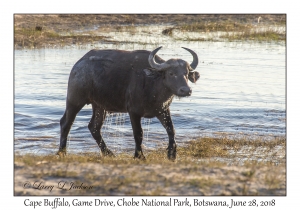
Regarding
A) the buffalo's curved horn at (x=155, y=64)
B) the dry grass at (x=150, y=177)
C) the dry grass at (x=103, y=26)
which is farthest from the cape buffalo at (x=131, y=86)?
the dry grass at (x=103, y=26)

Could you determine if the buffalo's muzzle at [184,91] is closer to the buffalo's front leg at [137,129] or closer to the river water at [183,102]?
the buffalo's front leg at [137,129]

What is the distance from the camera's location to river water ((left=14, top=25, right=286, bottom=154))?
12825mm

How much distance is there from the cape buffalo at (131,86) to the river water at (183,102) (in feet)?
5.10

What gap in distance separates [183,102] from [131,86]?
6.74 metres

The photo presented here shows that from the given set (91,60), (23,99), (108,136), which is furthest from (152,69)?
(23,99)

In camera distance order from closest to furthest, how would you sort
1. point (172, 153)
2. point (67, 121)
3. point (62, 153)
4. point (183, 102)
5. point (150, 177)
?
point (150, 177) < point (172, 153) < point (62, 153) < point (67, 121) < point (183, 102)

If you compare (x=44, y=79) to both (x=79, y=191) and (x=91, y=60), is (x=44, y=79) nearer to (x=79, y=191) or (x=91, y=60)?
(x=91, y=60)

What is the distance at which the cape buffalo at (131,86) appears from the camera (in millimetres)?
9344

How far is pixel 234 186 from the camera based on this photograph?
7.02 m

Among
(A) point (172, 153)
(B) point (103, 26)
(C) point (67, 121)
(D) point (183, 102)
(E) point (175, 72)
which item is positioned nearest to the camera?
(E) point (175, 72)

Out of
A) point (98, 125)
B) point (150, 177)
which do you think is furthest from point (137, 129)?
point (150, 177)

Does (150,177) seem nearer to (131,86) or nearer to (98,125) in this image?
(131,86)

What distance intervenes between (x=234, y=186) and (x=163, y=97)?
9.18ft

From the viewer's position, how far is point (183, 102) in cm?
1630
